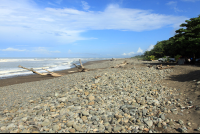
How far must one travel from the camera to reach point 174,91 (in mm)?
7223

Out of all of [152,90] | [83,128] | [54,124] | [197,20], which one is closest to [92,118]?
[83,128]

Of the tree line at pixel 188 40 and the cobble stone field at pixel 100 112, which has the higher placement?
the tree line at pixel 188 40

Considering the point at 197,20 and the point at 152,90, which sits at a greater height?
the point at 197,20

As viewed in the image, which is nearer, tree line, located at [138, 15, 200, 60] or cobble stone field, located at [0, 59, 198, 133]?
cobble stone field, located at [0, 59, 198, 133]

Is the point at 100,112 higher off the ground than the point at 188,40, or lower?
lower

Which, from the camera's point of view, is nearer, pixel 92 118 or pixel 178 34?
pixel 92 118

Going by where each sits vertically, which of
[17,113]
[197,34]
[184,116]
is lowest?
[184,116]

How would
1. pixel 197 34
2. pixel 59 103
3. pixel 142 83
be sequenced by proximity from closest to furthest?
pixel 59 103, pixel 142 83, pixel 197 34

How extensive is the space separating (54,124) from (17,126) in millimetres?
1178

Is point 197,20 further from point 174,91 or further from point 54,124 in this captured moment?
point 54,124

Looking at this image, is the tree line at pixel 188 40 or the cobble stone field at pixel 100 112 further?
the tree line at pixel 188 40

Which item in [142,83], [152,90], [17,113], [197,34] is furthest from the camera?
[197,34]

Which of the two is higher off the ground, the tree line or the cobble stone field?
the tree line

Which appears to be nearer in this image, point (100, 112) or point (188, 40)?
point (100, 112)
